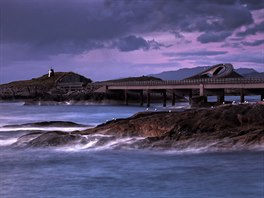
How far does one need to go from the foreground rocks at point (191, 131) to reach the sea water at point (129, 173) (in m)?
1.00

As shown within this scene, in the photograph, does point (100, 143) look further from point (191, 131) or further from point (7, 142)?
point (7, 142)

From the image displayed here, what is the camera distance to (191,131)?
30.4 metres

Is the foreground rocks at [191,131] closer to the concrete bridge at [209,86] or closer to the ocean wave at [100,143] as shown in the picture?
the ocean wave at [100,143]

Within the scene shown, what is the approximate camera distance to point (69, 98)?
12675 cm

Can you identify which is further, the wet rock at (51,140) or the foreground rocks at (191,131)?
the wet rock at (51,140)

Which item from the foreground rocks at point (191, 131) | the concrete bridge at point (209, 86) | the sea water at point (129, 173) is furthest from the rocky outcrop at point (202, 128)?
the concrete bridge at point (209, 86)

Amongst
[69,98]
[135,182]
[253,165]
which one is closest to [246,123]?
[253,165]

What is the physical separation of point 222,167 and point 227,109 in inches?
343

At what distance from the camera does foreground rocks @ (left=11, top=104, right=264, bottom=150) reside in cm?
2793

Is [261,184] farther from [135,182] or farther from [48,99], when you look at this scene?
[48,99]

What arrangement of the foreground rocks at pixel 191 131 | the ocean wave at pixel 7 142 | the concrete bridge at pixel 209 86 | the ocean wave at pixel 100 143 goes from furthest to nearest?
the concrete bridge at pixel 209 86 → the ocean wave at pixel 7 142 → the ocean wave at pixel 100 143 → the foreground rocks at pixel 191 131

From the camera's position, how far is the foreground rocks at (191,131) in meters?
27.9

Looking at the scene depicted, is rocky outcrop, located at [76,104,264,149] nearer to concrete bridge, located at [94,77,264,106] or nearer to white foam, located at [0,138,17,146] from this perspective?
white foam, located at [0,138,17,146]

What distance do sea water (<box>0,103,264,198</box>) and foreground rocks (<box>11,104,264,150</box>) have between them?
39.2 inches
